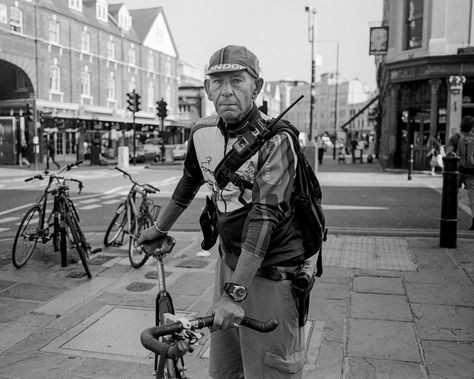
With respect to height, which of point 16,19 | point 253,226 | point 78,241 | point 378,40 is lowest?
point 78,241

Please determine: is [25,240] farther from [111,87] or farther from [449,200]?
[111,87]

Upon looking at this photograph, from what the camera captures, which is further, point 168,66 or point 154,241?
point 168,66

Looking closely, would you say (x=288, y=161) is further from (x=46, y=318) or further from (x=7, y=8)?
(x=7, y=8)

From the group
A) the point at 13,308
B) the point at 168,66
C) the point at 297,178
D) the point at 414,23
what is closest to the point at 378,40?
the point at 414,23

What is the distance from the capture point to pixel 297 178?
239 centimetres

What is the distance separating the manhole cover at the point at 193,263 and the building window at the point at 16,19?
2969cm

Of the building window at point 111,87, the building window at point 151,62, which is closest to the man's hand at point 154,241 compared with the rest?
the building window at point 111,87

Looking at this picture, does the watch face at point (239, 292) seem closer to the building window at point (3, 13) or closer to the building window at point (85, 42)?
the building window at point (3, 13)

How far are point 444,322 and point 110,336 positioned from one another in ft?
9.00

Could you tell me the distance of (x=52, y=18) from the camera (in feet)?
115

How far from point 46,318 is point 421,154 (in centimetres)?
2066

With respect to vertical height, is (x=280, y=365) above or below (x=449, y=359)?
above

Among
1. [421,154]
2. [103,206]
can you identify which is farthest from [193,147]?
[421,154]

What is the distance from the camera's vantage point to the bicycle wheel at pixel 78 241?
237 inches
